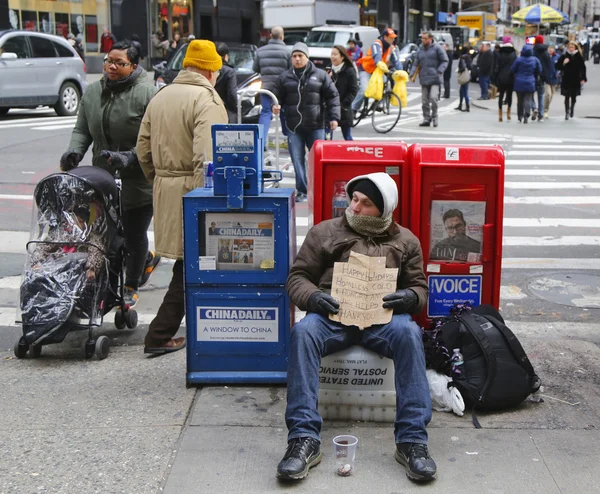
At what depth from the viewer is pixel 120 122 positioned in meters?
5.98

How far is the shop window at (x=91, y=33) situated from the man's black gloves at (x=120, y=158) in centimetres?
3054

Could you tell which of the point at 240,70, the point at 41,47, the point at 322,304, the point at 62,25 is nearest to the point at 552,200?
the point at 322,304

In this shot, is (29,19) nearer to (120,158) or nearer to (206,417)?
(120,158)

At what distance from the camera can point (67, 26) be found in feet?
109

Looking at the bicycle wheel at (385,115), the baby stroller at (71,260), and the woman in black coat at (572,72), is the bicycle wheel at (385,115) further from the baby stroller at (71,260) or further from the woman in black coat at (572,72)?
the baby stroller at (71,260)

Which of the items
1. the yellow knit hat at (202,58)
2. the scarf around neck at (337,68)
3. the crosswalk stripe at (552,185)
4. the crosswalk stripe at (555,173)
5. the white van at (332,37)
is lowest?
the crosswalk stripe at (552,185)

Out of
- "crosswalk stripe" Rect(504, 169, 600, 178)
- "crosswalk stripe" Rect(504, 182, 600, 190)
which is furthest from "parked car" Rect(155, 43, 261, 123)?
"crosswalk stripe" Rect(504, 182, 600, 190)

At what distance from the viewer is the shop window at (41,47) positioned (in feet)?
62.4

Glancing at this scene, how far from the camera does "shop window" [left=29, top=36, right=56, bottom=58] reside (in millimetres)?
19016

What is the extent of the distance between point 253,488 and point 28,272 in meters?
2.40

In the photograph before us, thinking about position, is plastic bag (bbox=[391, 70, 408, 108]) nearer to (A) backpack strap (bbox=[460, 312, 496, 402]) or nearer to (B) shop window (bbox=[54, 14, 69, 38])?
(A) backpack strap (bbox=[460, 312, 496, 402])

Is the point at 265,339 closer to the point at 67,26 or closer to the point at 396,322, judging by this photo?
the point at 396,322

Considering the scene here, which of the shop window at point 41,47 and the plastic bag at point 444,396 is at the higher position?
the shop window at point 41,47

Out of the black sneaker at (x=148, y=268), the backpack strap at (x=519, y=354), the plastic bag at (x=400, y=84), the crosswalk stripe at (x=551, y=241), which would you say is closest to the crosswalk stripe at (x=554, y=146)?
the plastic bag at (x=400, y=84)
